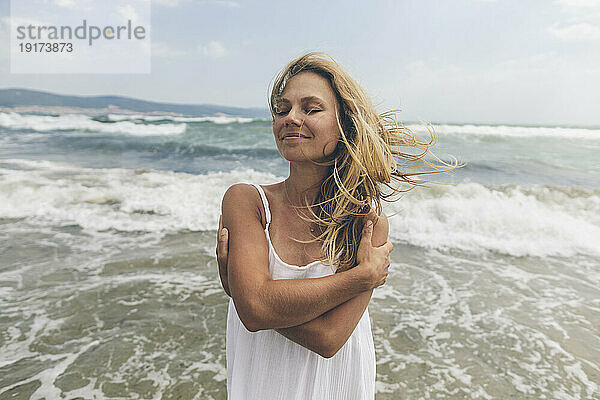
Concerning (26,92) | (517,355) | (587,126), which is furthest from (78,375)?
(587,126)

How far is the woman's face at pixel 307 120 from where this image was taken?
1649 millimetres

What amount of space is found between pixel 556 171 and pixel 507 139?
933 centimetres

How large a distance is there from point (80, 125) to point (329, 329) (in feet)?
92.2

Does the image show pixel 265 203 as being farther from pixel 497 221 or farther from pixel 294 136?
pixel 497 221

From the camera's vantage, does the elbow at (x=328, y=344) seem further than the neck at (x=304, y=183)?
No

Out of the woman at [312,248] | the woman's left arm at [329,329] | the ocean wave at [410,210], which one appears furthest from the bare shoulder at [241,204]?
the ocean wave at [410,210]

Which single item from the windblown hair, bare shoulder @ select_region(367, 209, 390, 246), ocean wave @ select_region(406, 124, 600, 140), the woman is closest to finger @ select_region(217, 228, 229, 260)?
the woman

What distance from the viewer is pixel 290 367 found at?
1.64 m

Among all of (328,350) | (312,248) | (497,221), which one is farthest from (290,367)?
(497,221)

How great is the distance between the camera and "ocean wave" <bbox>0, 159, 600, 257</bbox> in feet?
24.9

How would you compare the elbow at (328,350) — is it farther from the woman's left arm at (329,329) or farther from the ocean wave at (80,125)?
the ocean wave at (80,125)

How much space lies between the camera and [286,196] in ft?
5.87

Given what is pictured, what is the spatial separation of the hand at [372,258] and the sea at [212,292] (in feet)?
0.63

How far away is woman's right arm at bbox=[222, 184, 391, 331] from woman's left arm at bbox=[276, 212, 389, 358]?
0.04 metres
